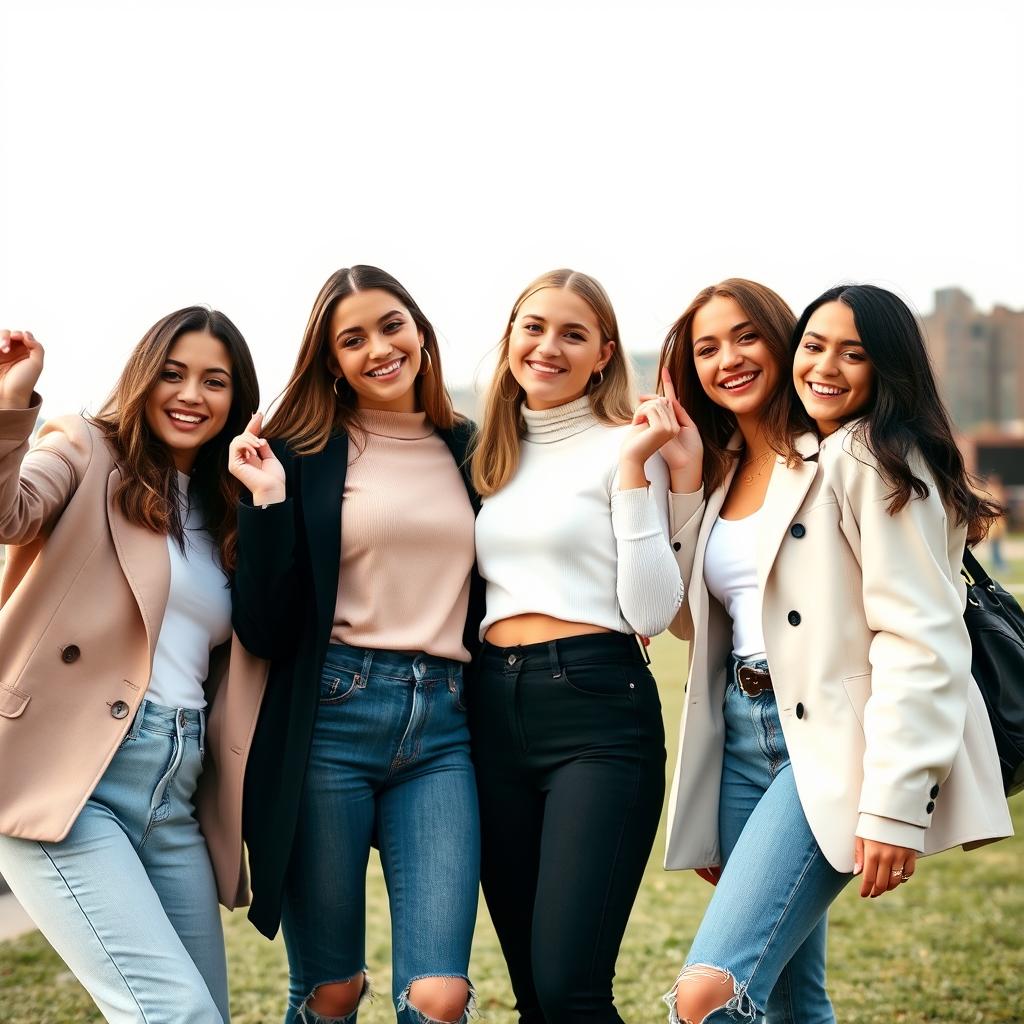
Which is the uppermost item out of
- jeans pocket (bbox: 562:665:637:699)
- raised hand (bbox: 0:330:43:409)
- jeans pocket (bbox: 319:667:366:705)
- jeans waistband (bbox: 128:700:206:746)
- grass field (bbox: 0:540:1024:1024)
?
raised hand (bbox: 0:330:43:409)

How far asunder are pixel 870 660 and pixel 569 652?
81 cm

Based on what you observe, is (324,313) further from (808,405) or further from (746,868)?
(746,868)

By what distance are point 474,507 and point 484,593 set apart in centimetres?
27

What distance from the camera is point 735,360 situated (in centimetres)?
361

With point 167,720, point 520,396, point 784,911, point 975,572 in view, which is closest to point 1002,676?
point 975,572

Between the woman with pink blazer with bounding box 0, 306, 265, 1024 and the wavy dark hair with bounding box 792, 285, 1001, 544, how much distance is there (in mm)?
1833

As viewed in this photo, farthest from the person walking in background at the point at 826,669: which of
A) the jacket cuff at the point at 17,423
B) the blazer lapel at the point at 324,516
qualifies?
the jacket cuff at the point at 17,423

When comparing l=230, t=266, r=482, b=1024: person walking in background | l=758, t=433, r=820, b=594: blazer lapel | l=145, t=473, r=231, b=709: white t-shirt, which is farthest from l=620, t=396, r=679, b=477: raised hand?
l=145, t=473, r=231, b=709: white t-shirt

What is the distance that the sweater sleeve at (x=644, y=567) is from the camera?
11.3 ft

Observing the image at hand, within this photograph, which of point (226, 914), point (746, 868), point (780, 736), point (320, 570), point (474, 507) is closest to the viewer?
point (746, 868)

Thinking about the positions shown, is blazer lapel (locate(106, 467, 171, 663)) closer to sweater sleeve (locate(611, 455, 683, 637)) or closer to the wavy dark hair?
sweater sleeve (locate(611, 455, 683, 637))

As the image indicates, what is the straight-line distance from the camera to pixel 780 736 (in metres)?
3.32

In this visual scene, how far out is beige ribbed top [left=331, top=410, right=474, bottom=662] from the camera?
3543 mm

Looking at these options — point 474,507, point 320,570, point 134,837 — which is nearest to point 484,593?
A: point 474,507
